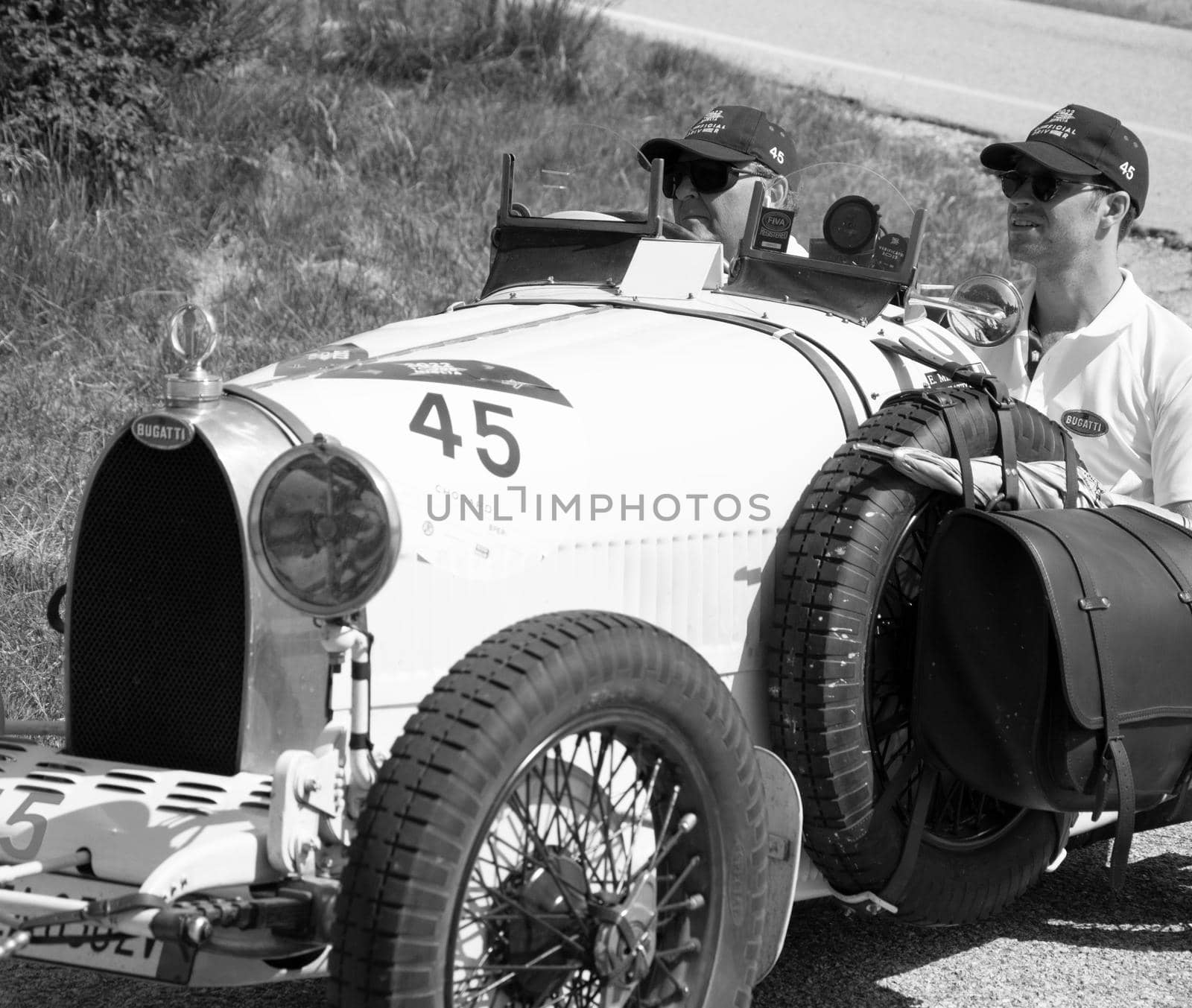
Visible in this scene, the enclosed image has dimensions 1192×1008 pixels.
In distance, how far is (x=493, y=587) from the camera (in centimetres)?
296

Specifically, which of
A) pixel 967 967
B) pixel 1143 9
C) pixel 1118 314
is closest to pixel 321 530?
pixel 967 967

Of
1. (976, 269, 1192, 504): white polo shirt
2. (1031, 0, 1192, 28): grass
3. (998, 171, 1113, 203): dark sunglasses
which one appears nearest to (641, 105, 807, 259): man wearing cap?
(998, 171, 1113, 203): dark sunglasses

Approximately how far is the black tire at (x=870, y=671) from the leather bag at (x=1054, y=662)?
0.11m

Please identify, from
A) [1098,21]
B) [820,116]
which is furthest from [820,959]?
[1098,21]

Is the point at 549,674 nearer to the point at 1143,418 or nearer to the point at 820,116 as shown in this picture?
the point at 1143,418

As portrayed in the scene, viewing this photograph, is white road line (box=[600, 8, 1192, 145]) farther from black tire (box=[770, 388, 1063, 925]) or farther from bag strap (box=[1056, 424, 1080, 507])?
black tire (box=[770, 388, 1063, 925])

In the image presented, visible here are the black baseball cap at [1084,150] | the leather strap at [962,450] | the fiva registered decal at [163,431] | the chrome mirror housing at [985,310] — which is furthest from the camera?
the black baseball cap at [1084,150]

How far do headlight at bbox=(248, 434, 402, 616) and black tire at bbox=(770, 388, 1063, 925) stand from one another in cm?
102

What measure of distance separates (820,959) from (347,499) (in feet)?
6.16

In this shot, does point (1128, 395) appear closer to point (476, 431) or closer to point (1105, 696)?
point (1105, 696)

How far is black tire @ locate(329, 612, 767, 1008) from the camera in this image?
2.30 meters

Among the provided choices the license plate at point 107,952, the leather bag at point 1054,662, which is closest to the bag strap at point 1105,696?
the leather bag at point 1054,662

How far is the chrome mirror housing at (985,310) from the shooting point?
4055mm

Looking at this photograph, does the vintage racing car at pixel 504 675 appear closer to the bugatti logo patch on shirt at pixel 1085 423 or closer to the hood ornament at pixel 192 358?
the hood ornament at pixel 192 358
